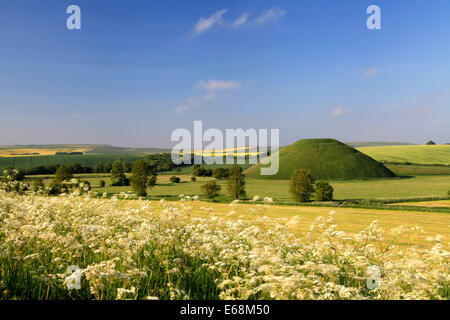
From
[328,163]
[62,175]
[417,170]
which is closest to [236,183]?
[62,175]

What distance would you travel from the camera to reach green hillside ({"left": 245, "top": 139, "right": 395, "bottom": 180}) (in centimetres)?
10469

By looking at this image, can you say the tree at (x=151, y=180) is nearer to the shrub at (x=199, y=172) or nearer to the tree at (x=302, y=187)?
the tree at (x=302, y=187)

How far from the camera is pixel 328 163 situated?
111125 mm

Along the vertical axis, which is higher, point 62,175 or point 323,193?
point 62,175

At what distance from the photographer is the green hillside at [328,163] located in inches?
4122

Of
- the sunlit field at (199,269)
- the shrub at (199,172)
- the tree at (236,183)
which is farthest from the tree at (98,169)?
the sunlit field at (199,269)

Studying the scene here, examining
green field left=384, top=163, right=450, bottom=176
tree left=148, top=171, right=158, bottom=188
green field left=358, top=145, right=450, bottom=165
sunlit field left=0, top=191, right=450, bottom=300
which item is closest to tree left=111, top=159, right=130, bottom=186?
tree left=148, top=171, right=158, bottom=188

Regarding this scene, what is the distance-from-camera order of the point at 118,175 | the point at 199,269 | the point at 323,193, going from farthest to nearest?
the point at 118,175, the point at 323,193, the point at 199,269

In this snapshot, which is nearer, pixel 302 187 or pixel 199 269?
pixel 199 269

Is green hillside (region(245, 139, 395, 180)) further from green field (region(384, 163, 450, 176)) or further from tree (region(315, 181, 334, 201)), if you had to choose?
tree (region(315, 181, 334, 201))

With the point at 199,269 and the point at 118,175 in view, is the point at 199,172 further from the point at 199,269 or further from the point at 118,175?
the point at 199,269
